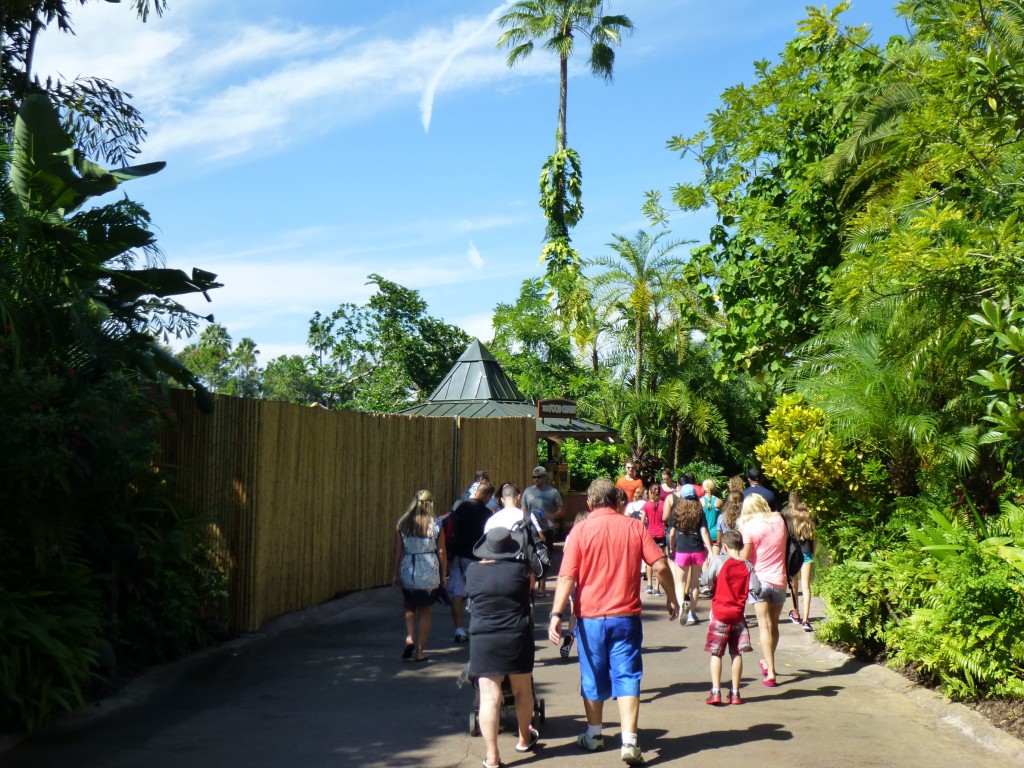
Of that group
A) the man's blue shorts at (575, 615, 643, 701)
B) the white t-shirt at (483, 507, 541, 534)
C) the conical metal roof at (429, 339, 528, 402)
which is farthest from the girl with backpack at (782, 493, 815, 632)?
the conical metal roof at (429, 339, 528, 402)

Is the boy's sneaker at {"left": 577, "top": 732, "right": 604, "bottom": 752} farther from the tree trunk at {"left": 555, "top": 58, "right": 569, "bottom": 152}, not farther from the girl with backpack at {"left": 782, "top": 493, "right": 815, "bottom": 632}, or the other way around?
the tree trunk at {"left": 555, "top": 58, "right": 569, "bottom": 152}

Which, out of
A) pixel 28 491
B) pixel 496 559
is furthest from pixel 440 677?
pixel 28 491

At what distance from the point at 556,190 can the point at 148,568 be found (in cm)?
3025

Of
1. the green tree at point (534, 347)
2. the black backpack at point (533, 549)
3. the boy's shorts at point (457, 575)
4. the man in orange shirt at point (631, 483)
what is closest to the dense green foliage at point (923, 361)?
the man in orange shirt at point (631, 483)

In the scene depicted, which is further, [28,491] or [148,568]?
[148,568]

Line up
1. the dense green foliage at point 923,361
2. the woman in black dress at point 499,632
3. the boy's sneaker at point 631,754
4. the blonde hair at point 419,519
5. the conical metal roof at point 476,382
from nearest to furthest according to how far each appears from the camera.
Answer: the boy's sneaker at point 631,754, the woman in black dress at point 499,632, the dense green foliage at point 923,361, the blonde hair at point 419,519, the conical metal roof at point 476,382

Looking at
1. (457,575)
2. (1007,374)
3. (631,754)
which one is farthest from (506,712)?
(1007,374)

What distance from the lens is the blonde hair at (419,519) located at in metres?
9.99

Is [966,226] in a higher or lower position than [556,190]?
lower

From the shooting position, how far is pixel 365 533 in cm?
1457

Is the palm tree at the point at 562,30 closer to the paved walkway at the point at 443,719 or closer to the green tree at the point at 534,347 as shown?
the green tree at the point at 534,347

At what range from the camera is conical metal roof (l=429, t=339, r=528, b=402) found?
73.2 feet

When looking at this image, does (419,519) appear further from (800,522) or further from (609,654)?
(800,522)

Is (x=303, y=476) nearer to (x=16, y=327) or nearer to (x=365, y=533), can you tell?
(x=365, y=533)
